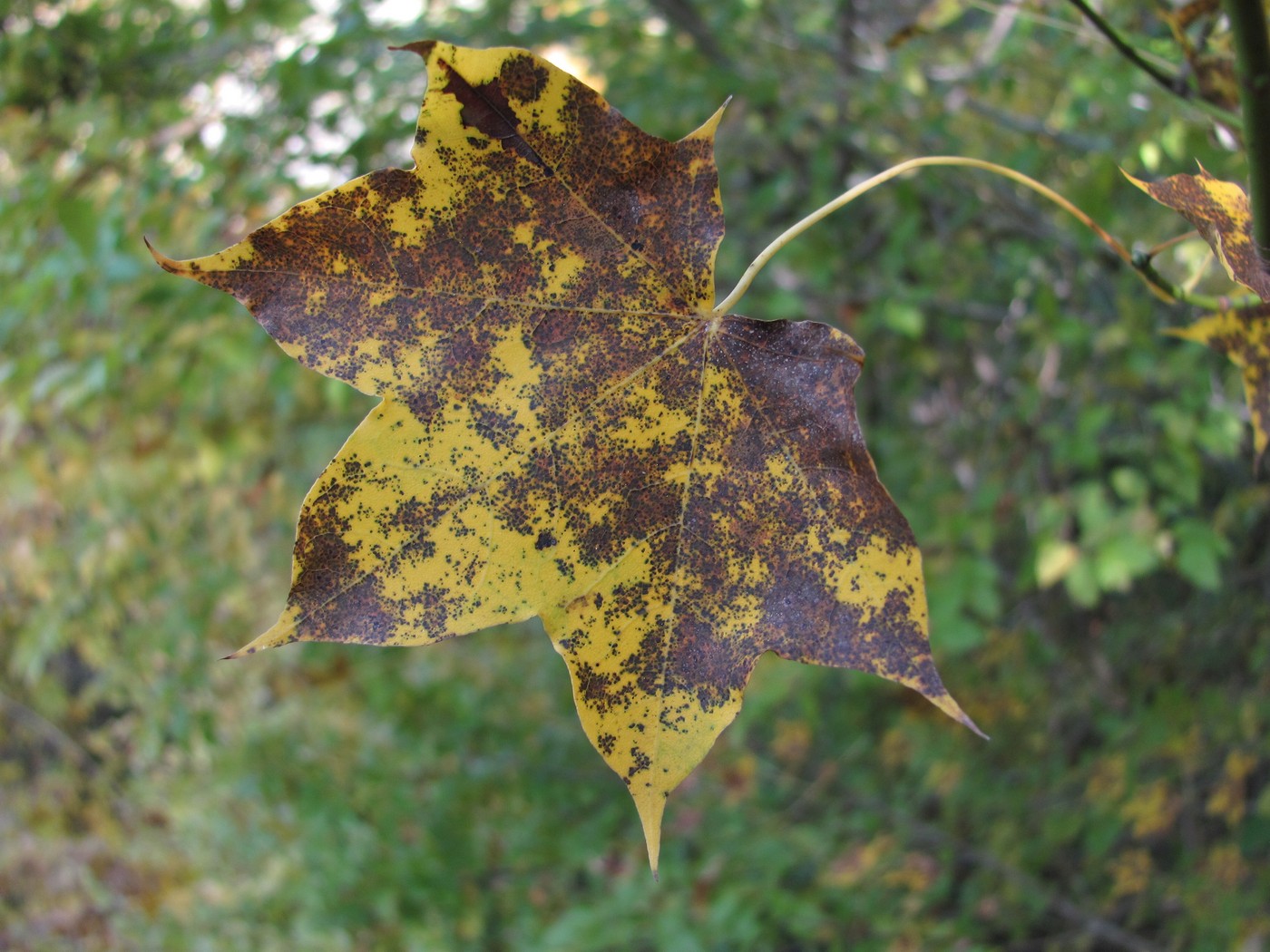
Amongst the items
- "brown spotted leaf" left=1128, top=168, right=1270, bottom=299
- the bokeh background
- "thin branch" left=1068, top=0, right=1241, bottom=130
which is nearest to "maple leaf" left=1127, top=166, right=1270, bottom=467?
"brown spotted leaf" left=1128, top=168, right=1270, bottom=299

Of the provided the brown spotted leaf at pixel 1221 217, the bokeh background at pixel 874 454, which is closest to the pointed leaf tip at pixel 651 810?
the brown spotted leaf at pixel 1221 217

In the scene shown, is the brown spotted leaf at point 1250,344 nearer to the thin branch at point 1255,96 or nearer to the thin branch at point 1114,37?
the thin branch at point 1255,96

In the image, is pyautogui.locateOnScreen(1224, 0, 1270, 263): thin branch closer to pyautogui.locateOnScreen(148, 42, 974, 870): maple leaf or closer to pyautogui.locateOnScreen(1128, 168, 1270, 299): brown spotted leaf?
pyautogui.locateOnScreen(1128, 168, 1270, 299): brown spotted leaf

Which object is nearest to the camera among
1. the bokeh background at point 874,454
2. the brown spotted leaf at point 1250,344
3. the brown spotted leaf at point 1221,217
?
the brown spotted leaf at point 1221,217

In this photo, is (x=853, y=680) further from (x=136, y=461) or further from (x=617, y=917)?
(x=136, y=461)

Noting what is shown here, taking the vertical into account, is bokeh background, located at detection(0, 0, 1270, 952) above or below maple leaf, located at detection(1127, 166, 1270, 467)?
below

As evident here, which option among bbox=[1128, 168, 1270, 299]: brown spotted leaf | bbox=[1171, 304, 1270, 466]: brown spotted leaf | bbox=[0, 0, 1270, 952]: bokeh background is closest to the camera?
bbox=[1128, 168, 1270, 299]: brown spotted leaf
